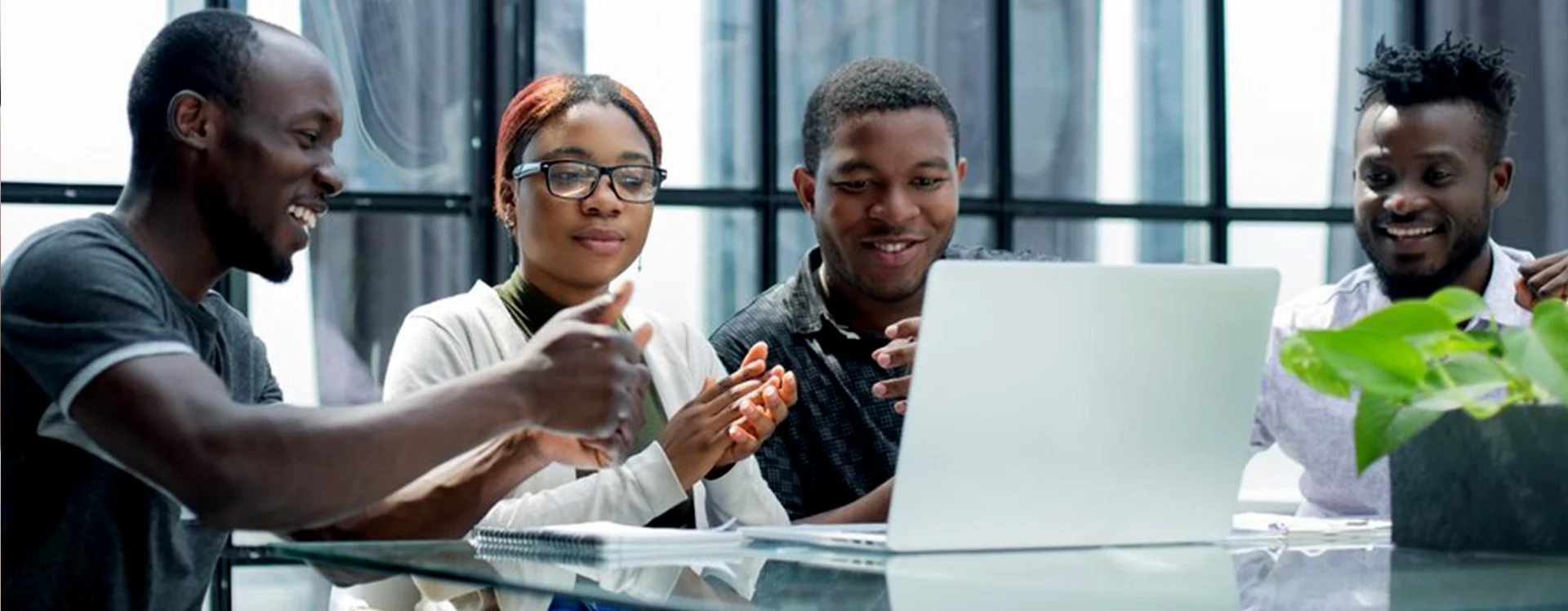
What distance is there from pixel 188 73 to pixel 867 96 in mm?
1218

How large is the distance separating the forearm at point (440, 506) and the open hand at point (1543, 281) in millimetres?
1522

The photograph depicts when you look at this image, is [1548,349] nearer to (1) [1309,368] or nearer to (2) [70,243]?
(1) [1309,368]

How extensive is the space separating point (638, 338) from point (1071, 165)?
354 centimetres

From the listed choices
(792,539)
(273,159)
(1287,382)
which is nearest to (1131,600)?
(792,539)

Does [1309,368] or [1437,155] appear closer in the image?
[1309,368]

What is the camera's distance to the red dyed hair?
289cm

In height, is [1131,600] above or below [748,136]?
below

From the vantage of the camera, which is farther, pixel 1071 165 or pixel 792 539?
pixel 1071 165

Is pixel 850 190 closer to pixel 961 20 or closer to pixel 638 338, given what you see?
pixel 638 338

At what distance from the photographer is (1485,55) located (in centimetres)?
341

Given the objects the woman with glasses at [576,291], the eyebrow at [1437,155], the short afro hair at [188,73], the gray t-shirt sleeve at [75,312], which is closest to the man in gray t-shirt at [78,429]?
the gray t-shirt sleeve at [75,312]

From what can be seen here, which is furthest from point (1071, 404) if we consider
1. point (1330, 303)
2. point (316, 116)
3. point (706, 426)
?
point (1330, 303)

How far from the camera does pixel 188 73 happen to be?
2.12m

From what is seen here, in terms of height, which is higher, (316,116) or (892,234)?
(316,116)
